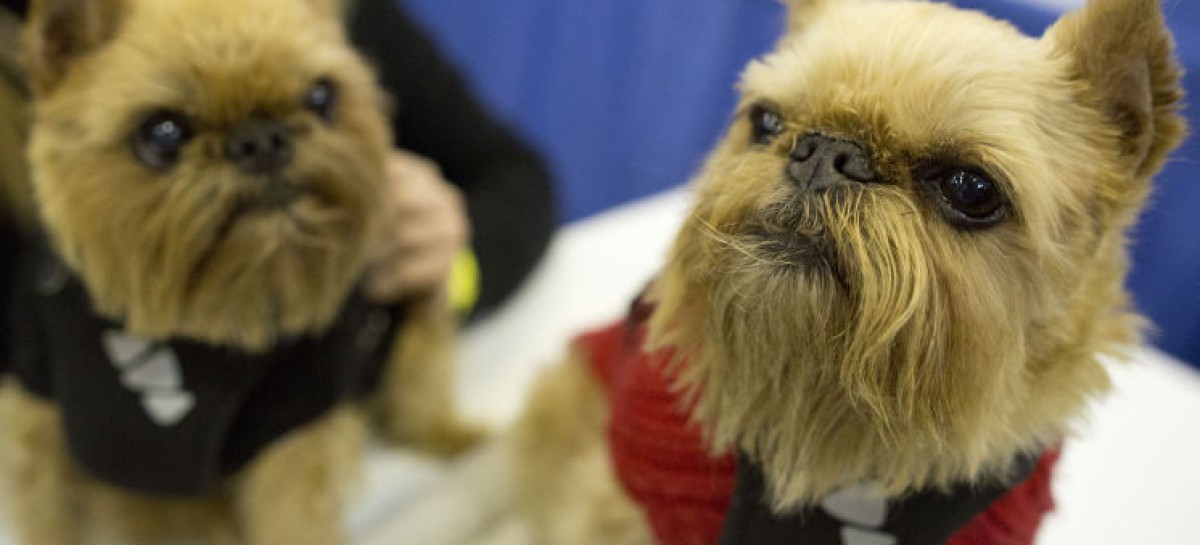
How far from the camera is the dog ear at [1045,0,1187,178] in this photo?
0.56 metres

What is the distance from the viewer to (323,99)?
2.70 ft

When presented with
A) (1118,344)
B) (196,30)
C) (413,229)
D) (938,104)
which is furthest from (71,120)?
(1118,344)

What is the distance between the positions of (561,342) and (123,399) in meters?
0.60

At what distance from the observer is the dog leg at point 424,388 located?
3.51 ft

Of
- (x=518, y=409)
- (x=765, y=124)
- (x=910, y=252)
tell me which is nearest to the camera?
(x=910, y=252)

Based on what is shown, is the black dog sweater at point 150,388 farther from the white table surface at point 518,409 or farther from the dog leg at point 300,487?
the white table surface at point 518,409

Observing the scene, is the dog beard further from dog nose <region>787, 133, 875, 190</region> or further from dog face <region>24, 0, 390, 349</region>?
dog face <region>24, 0, 390, 349</region>

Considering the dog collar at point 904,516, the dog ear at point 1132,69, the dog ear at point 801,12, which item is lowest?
the dog collar at point 904,516

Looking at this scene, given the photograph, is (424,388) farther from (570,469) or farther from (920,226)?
(920,226)

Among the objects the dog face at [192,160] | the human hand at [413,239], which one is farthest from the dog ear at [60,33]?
the human hand at [413,239]

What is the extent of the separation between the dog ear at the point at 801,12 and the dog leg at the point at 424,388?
53 centimetres

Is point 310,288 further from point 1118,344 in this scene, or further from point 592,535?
point 1118,344

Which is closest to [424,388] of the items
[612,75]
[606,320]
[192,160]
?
[606,320]

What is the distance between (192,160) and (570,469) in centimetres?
47
